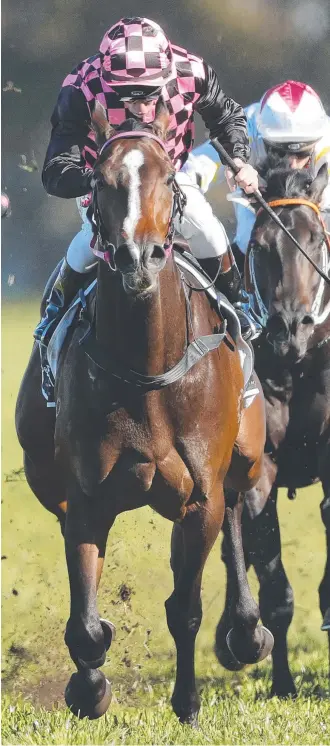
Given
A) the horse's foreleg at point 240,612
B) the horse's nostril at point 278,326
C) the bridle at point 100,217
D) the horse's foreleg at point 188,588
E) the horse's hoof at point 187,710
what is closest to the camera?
the bridle at point 100,217

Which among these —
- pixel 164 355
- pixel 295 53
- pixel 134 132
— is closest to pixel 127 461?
pixel 164 355

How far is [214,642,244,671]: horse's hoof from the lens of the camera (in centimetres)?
537

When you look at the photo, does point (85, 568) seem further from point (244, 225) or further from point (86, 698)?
point (244, 225)

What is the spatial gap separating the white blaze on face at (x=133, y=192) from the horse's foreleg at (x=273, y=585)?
2157 millimetres

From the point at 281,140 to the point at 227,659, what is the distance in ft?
6.90

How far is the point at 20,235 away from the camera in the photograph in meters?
9.09

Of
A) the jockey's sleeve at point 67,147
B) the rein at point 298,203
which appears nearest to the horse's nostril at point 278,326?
the rein at point 298,203

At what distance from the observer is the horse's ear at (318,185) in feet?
17.8

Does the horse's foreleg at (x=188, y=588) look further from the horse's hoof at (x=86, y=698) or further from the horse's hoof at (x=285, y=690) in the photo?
the horse's hoof at (x=285, y=690)

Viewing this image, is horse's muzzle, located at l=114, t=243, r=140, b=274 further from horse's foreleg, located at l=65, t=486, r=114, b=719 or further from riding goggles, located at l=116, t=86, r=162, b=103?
horse's foreleg, located at l=65, t=486, r=114, b=719

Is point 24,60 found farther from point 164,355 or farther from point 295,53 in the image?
point 164,355

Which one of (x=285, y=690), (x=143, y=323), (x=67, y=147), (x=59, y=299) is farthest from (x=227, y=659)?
(x=67, y=147)

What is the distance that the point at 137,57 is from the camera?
4.13 m

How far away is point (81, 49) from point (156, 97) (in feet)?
15.8
